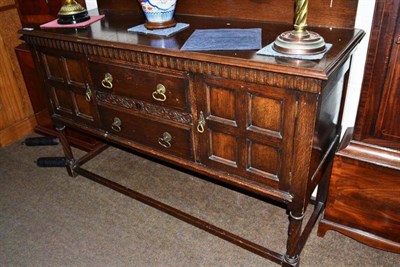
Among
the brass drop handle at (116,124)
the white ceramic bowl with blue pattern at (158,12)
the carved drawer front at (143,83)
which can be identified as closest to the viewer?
the carved drawer front at (143,83)

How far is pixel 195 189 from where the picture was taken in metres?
2.24

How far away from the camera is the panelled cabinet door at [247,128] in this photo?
1.26 metres

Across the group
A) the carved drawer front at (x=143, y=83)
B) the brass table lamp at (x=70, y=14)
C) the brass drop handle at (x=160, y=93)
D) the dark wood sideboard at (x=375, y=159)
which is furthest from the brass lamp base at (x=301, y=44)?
the brass table lamp at (x=70, y=14)

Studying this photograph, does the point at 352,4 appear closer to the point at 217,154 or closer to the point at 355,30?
the point at 355,30

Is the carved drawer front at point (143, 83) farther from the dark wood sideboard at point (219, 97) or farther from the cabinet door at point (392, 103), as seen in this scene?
the cabinet door at point (392, 103)

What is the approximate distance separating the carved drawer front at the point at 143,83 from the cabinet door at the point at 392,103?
2.44ft

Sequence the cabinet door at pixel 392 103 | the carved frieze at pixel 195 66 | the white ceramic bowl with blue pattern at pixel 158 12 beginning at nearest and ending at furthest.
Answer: the carved frieze at pixel 195 66
the cabinet door at pixel 392 103
the white ceramic bowl with blue pattern at pixel 158 12

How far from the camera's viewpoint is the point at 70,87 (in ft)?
6.10

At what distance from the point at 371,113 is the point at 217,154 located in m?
0.63

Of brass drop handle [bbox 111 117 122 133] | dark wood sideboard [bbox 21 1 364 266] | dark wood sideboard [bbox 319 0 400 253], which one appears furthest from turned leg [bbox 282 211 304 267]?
brass drop handle [bbox 111 117 122 133]

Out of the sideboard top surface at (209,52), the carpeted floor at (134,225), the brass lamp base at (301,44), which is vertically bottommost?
the carpeted floor at (134,225)

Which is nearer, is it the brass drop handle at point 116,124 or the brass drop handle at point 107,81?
the brass drop handle at point 107,81

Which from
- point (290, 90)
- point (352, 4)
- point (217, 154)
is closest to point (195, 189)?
point (217, 154)

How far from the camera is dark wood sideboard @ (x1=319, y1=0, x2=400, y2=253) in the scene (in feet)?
4.11
